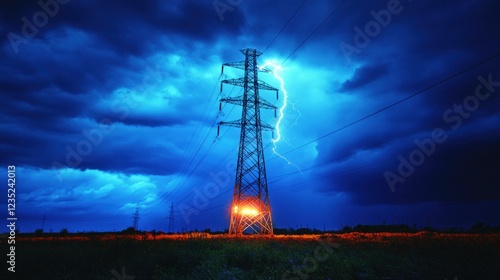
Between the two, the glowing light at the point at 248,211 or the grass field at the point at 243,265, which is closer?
the grass field at the point at 243,265

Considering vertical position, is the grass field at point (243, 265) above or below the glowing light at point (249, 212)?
below

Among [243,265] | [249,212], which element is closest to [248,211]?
[249,212]

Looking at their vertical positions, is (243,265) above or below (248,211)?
below

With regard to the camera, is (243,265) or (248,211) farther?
(248,211)

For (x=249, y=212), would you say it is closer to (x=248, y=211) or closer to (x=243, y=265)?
(x=248, y=211)

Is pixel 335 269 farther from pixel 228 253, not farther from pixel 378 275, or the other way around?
pixel 228 253

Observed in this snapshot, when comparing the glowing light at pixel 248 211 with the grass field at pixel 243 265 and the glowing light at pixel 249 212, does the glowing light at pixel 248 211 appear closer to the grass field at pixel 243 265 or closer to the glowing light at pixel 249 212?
the glowing light at pixel 249 212

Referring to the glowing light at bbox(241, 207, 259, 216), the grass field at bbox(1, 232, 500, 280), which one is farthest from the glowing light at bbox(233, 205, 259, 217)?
the grass field at bbox(1, 232, 500, 280)

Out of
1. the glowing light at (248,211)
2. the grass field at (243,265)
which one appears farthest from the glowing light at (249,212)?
the grass field at (243,265)

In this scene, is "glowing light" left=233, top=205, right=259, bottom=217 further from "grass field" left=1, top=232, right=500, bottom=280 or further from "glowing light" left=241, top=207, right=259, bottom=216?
"grass field" left=1, top=232, right=500, bottom=280

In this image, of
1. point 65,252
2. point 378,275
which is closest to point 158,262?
point 65,252

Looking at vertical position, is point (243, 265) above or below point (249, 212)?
below
